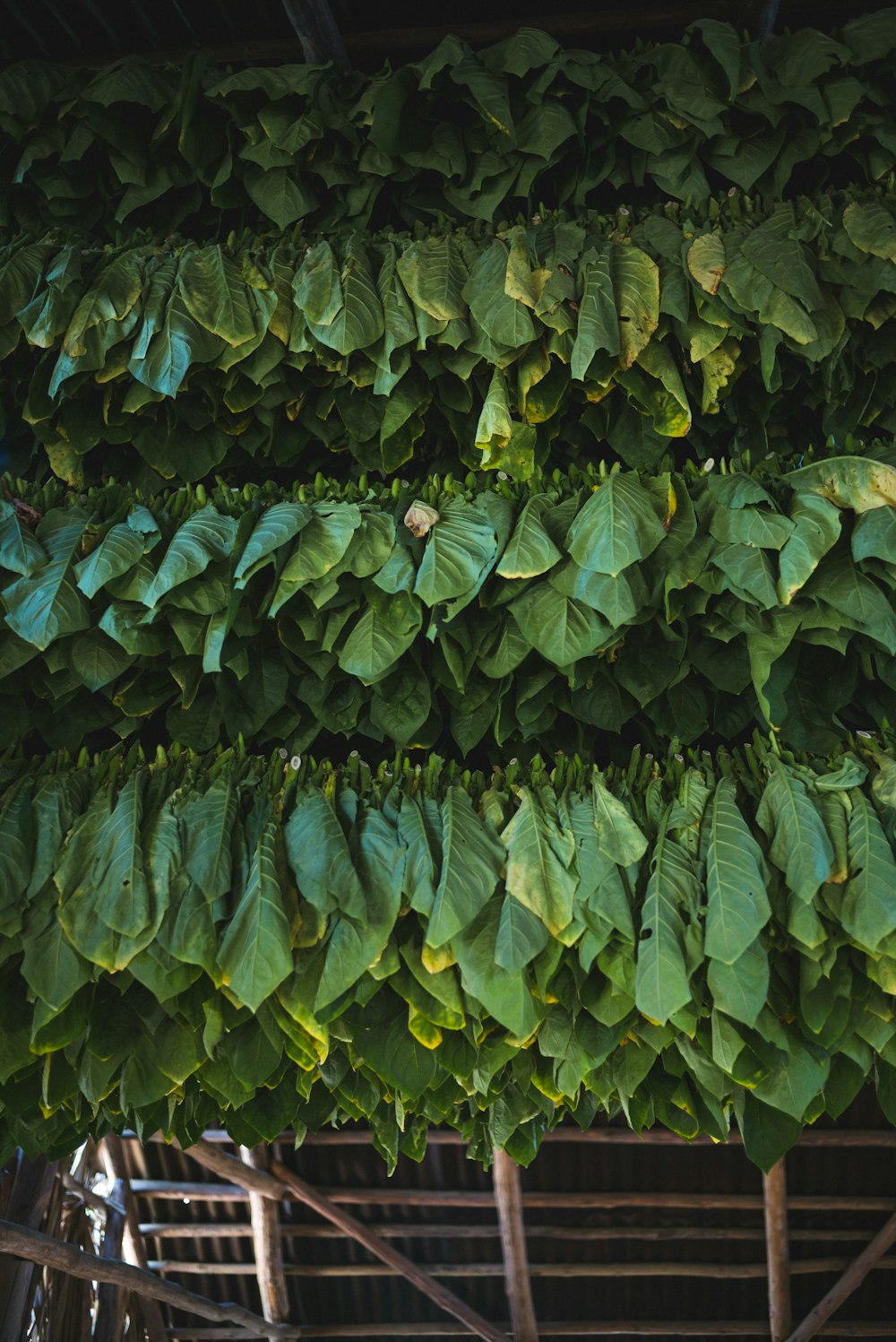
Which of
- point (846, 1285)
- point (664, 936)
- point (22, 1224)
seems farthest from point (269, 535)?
point (846, 1285)

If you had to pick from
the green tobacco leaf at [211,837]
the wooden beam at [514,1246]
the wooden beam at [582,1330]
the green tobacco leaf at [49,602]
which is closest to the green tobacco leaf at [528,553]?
the green tobacco leaf at [211,837]

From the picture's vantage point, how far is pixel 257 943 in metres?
1.71

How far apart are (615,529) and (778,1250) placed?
9.93 ft

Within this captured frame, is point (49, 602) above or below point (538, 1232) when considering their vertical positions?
above

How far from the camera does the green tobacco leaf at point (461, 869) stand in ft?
5.67

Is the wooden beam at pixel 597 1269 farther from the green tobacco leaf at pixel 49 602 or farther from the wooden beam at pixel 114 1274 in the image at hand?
the green tobacco leaf at pixel 49 602

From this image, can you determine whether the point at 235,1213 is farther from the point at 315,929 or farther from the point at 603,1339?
the point at 315,929

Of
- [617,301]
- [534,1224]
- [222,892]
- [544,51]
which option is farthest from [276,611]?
[534,1224]

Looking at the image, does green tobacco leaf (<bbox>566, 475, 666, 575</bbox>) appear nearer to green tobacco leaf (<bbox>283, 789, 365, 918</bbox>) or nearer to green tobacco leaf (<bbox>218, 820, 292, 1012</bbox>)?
green tobacco leaf (<bbox>283, 789, 365, 918</bbox>)

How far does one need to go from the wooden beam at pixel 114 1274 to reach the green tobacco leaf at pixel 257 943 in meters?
1.79

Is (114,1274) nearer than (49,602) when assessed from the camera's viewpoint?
No

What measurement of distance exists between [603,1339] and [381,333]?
367 cm

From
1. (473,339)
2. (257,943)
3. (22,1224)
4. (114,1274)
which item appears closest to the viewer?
(257,943)

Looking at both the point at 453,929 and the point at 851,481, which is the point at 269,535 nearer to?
the point at 453,929
